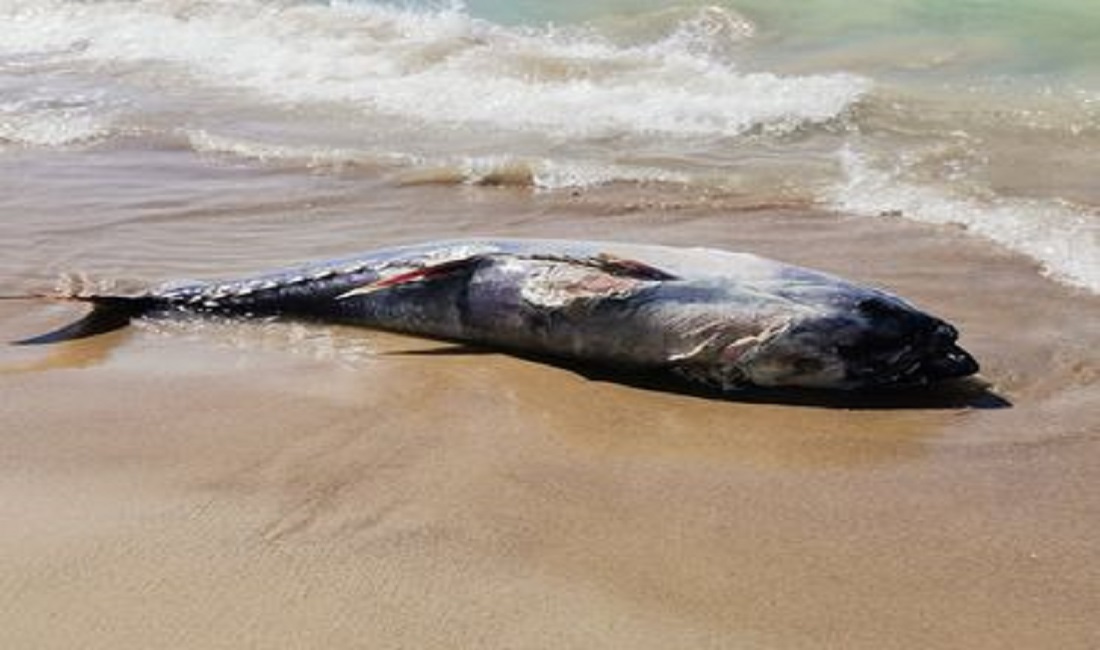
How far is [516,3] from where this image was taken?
13.5 metres

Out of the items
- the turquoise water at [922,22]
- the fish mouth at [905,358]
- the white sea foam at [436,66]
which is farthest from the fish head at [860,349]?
the turquoise water at [922,22]

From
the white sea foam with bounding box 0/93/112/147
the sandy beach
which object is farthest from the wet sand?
the white sea foam with bounding box 0/93/112/147

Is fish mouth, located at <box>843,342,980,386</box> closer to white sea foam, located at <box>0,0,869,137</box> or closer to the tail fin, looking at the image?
the tail fin

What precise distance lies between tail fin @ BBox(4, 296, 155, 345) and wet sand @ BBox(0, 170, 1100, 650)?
0.10 m

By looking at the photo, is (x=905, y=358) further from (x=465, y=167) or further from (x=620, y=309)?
(x=465, y=167)

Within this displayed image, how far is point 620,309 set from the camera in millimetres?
4473

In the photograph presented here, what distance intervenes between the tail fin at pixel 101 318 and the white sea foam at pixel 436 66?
11.8 feet

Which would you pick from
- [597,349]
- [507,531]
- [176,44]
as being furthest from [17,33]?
[507,531]

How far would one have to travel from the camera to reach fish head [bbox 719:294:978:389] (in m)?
4.26

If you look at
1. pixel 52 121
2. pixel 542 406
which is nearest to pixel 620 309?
pixel 542 406

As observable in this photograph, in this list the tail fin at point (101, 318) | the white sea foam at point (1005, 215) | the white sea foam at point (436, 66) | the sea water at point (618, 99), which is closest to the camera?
the tail fin at point (101, 318)

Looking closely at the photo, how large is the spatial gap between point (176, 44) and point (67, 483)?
862cm

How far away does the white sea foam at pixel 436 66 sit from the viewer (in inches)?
330

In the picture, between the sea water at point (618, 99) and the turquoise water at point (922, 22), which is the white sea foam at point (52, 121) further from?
the turquoise water at point (922, 22)
